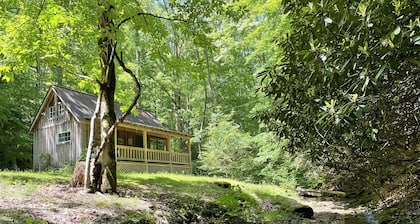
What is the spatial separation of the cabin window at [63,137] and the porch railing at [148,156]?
3.34 metres

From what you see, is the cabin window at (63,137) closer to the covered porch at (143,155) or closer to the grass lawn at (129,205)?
the covered porch at (143,155)

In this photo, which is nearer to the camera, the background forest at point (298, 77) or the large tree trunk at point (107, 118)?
the background forest at point (298, 77)

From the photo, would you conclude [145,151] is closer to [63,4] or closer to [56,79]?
[63,4]

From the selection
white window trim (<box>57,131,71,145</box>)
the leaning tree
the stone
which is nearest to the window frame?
white window trim (<box>57,131,71,145</box>)

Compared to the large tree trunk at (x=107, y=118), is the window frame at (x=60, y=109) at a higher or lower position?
higher

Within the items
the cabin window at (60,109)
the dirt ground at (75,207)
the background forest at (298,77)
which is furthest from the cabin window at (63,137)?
the dirt ground at (75,207)

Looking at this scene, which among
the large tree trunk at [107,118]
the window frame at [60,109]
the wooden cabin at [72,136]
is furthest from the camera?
the window frame at [60,109]

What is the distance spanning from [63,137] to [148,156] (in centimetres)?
482

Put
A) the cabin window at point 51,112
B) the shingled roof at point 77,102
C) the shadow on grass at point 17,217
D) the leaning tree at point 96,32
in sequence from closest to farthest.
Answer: the shadow on grass at point 17,217
the leaning tree at point 96,32
the shingled roof at point 77,102
the cabin window at point 51,112

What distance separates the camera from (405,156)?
17.7 feet

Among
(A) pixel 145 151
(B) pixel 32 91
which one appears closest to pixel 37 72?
(B) pixel 32 91

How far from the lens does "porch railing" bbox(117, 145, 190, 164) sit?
18.2m

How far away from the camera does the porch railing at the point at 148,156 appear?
1819 cm

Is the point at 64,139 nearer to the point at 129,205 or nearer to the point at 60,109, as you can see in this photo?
the point at 60,109
